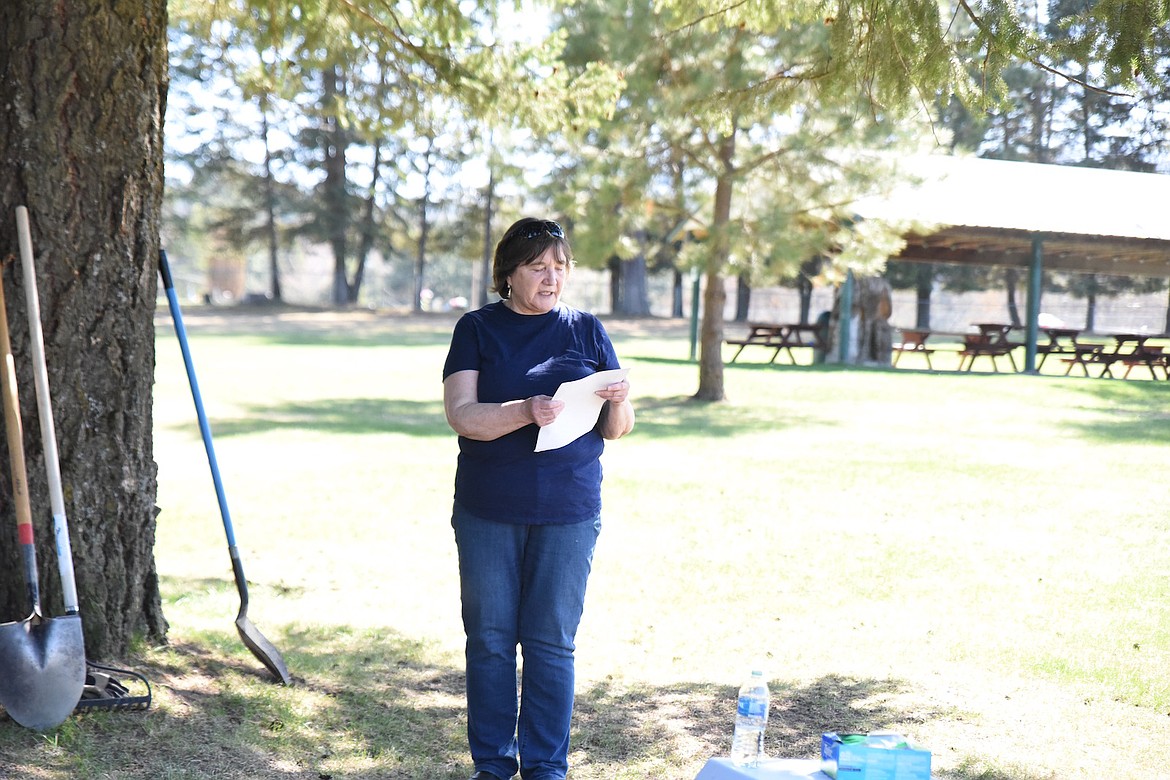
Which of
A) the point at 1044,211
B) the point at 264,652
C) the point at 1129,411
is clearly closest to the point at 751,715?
the point at 264,652

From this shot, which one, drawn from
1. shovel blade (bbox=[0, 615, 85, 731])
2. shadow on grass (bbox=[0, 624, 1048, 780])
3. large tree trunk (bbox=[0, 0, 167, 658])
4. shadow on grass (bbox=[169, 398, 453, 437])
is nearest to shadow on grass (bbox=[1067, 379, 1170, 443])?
shadow on grass (bbox=[169, 398, 453, 437])

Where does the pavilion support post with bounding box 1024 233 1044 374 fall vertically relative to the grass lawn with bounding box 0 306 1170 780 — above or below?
above

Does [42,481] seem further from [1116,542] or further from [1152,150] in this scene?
[1152,150]

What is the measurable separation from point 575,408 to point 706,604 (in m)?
2.97

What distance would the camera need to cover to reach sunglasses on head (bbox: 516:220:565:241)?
132 inches

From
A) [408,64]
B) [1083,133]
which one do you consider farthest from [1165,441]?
[1083,133]

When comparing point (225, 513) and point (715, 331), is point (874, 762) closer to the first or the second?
point (225, 513)

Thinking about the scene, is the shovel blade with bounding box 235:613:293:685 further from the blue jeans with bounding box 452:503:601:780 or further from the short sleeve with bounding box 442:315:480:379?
the short sleeve with bounding box 442:315:480:379

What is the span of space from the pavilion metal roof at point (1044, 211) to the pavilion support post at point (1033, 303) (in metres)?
0.26

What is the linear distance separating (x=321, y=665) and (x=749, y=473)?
19.1 feet

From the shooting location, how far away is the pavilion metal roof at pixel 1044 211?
63.4 ft

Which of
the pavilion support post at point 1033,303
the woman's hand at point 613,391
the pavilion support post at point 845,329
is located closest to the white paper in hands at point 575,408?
the woman's hand at point 613,391

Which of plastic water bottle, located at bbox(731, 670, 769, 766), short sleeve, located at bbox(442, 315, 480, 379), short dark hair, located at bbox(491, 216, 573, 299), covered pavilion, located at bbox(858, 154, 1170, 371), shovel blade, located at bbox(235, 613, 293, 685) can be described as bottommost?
shovel blade, located at bbox(235, 613, 293, 685)

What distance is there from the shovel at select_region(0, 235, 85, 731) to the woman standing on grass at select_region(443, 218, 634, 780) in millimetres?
1247
